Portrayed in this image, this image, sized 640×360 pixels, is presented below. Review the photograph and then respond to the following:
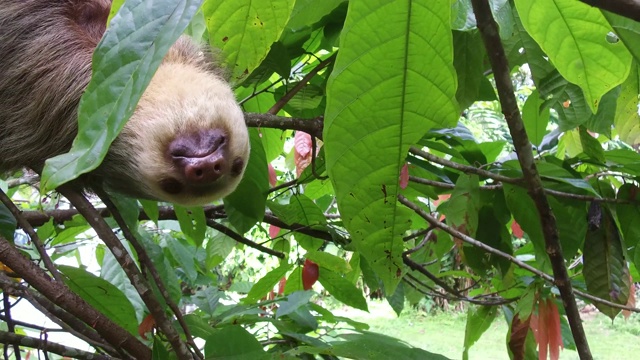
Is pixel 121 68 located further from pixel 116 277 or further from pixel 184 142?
pixel 116 277

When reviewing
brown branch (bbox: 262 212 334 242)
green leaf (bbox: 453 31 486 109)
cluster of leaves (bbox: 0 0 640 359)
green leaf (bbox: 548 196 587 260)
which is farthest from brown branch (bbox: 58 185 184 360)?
green leaf (bbox: 548 196 587 260)

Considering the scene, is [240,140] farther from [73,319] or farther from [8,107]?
[8,107]

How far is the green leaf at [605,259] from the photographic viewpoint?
1382 mm

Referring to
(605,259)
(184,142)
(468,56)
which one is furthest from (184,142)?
(605,259)

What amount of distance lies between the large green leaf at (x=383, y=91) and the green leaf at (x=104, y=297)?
0.80 meters

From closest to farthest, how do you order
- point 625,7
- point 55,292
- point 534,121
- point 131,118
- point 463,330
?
point 625,7
point 55,292
point 131,118
point 534,121
point 463,330

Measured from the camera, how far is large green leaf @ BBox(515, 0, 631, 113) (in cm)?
70

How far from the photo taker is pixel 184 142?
117 cm

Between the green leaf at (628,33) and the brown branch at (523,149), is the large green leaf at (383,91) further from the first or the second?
the green leaf at (628,33)

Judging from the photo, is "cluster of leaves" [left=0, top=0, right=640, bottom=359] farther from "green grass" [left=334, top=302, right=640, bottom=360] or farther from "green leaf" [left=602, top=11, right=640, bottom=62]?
"green grass" [left=334, top=302, right=640, bottom=360]

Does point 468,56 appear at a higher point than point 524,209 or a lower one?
higher

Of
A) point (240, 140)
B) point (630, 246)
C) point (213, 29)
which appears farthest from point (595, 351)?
point (213, 29)

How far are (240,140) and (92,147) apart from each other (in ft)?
2.39

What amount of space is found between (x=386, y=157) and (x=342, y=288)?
114 cm
